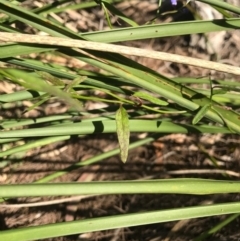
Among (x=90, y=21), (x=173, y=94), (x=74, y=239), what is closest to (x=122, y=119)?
(x=173, y=94)

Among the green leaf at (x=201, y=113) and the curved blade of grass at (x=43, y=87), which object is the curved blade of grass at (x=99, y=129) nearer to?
the green leaf at (x=201, y=113)

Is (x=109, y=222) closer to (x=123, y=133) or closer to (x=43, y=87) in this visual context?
(x=123, y=133)

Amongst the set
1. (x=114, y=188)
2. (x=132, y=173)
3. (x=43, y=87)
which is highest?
(x=43, y=87)

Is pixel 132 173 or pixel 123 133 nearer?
pixel 123 133

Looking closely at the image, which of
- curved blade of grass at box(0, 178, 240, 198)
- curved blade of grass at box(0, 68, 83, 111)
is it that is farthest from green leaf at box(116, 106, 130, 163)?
curved blade of grass at box(0, 68, 83, 111)

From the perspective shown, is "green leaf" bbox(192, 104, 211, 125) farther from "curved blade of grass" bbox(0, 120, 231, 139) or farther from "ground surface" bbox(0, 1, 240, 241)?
"ground surface" bbox(0, 1, 240, 241)

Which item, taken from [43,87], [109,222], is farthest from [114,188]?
[43,87]
